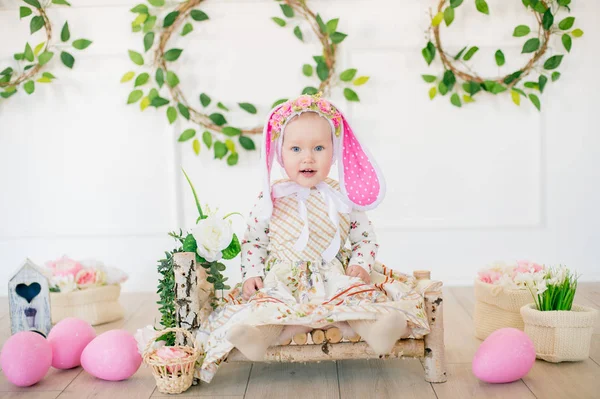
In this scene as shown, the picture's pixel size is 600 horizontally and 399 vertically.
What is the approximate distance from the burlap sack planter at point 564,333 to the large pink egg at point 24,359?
161 centimetres

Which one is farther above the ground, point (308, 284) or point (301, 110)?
point (301, 110)

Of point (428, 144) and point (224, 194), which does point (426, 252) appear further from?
point (224, 194)

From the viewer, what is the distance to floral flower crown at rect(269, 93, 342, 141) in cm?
235

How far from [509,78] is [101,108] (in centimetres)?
206

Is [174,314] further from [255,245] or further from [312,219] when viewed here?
[312,219]

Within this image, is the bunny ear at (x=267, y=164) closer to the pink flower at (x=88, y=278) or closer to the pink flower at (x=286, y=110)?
the pink flower at (x=286, y=110)

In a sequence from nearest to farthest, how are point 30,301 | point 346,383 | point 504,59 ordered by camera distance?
1. point 346,383
2. point 30,301
3. point 504,59

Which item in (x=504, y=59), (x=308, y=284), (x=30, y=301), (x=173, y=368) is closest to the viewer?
(x=173, y=368)

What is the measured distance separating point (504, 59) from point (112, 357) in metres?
2.38

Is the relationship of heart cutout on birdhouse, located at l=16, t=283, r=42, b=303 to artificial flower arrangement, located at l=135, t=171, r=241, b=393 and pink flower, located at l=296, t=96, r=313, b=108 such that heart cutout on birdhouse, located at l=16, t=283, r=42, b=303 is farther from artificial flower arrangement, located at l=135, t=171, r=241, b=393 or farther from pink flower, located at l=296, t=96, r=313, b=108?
pink flower, located at l=296, t=96, r=313, b=108

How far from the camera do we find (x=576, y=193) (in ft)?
11.9

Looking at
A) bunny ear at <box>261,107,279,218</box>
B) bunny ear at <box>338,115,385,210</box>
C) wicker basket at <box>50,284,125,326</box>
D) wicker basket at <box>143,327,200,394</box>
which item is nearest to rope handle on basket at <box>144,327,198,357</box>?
wicker basket at <box>143,327,200,394</box>

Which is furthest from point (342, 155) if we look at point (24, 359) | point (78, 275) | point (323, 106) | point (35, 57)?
point (35, 57)

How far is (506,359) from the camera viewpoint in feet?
6.89
